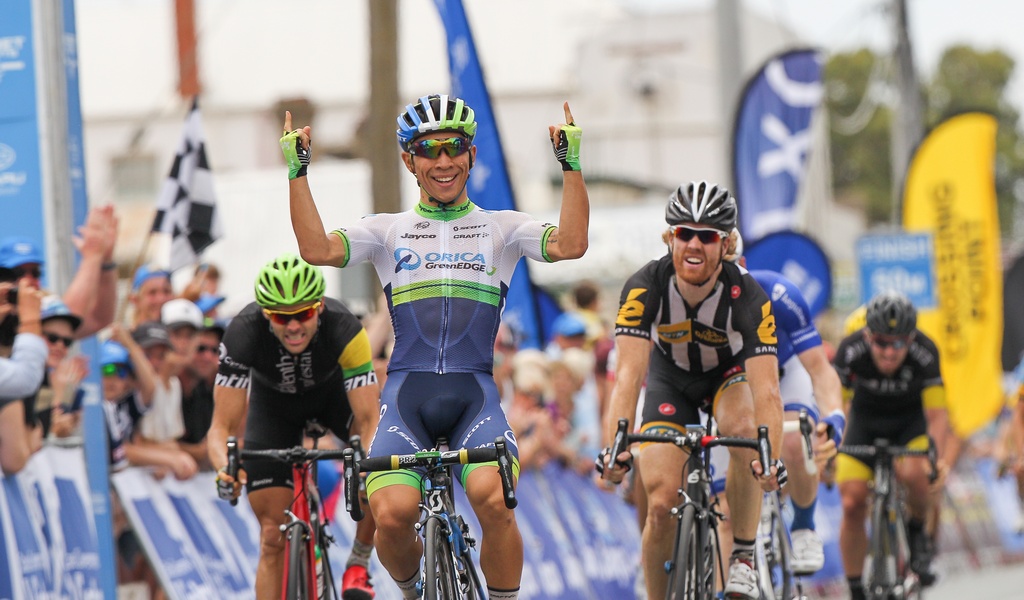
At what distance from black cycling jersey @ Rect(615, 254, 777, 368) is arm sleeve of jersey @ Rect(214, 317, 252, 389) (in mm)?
1922

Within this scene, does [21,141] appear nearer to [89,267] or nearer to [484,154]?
[89,267]

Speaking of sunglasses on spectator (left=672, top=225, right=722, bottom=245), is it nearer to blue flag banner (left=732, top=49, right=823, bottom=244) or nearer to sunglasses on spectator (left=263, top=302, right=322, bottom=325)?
sunglasses on spectator (left=263, top=302, right=322, bottom=325)

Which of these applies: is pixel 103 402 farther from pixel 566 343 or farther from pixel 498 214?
pixel 566 343

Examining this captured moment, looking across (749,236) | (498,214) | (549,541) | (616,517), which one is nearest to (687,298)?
(498,214)

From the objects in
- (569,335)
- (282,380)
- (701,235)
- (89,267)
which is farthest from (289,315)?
(569,335)

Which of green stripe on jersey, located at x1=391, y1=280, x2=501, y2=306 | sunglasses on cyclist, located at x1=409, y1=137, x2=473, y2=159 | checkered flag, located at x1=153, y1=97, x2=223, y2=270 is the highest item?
checkered flag, located at x1=153, y1=97, x2=223, y2=270

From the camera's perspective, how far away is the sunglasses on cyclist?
7.46 m

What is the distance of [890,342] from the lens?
1202 cm

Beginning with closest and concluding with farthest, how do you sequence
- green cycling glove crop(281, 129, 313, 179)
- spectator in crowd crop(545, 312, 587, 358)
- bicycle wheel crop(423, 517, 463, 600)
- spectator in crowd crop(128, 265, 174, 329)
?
bicycle wheel crop(423, 517, 463, 600) < green cycling glove crop(281, 129, 313, 179) < spectator in crowd crop(128, 265, 174, 329) < spectator in crowd crop(545, 312, 587, 358)

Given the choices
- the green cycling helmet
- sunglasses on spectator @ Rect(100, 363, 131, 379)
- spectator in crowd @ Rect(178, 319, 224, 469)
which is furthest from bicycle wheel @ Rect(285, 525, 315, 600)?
Answer: spectator in crowd @ Rect(178, 319, 224, 469)

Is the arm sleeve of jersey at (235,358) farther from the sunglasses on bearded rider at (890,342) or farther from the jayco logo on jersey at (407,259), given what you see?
the sunglasses on bearded rider at (890,342)

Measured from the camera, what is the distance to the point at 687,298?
8.76 metres

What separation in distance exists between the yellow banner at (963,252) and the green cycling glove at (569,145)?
50.3 feet

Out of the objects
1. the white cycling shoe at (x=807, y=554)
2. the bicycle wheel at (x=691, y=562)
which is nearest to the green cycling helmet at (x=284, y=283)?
the bicycle wheel at (x=691, y=562)
